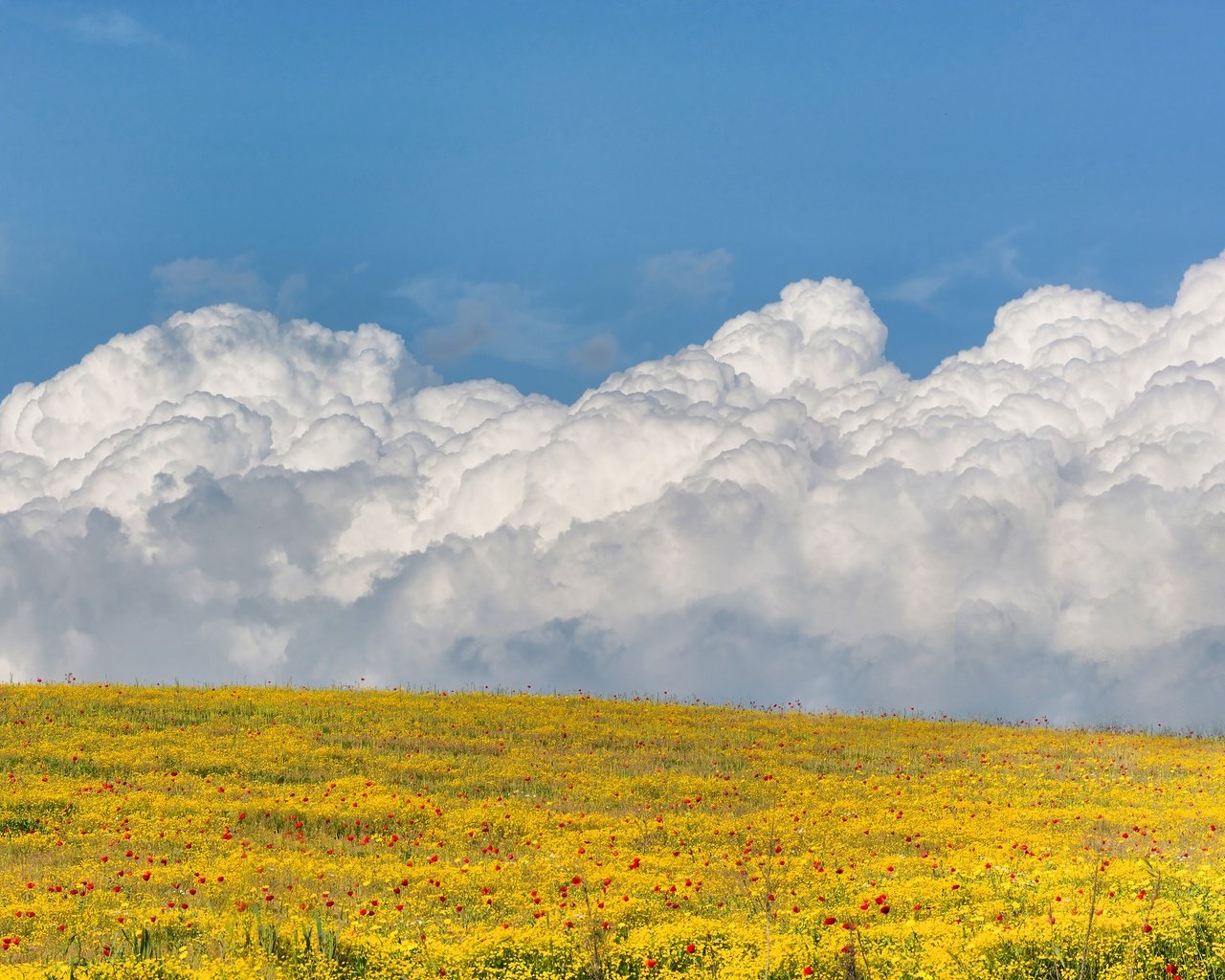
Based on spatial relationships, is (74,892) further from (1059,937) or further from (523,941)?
(1059,937)

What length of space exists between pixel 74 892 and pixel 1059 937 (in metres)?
14.2

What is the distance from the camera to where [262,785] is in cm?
2825

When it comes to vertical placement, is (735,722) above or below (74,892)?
above

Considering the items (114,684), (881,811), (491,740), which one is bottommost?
(881,811)

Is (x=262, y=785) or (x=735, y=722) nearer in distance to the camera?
(x=262, y=785)

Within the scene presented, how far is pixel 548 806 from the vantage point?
2656 centimetres

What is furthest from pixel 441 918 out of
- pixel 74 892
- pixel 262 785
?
pixel 262 785

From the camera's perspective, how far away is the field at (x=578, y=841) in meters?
14.1

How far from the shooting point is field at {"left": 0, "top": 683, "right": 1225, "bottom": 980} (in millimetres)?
14055

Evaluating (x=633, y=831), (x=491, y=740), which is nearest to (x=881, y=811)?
(x=633, y=831)

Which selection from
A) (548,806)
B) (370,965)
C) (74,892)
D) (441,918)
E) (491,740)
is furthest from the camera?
(491,740)

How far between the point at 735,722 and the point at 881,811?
14488 millimetres

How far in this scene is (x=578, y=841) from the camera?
910 inches

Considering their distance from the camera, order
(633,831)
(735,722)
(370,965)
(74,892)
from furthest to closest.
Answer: (735,722) → (633,831) → (74,892) → (370,965)
